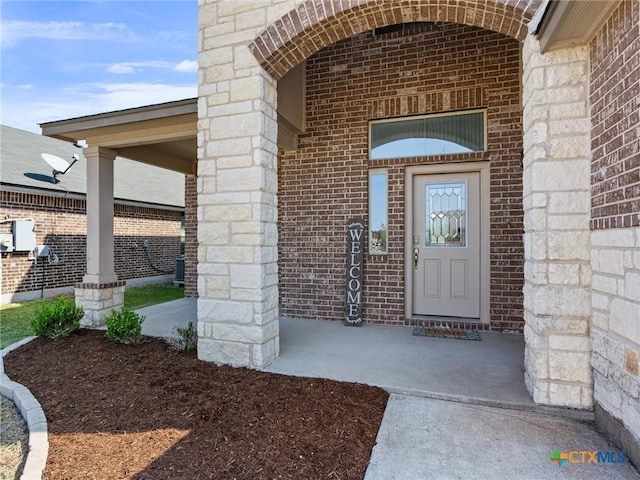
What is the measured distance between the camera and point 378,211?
16.8 feet

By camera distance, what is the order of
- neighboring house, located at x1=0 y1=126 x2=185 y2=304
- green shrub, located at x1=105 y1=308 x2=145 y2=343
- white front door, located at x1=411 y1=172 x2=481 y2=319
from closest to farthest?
green shrub, located at x1=105 y1=308 x2=145 y2=343 → white front door, located at x1=411 y1=172 x2=481 y2=319 → neighboring house, located at x1=0 y1=126 x2=185 y2=304

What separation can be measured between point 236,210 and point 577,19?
113 inches

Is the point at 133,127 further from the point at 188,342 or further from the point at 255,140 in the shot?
the point at 188,342

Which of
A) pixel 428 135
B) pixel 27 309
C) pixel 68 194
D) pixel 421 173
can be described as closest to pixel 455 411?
pixel 421 173

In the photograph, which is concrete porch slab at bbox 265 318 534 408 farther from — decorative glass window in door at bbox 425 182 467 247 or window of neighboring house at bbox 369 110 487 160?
window of neighboring house at bbox 369 110 487 160

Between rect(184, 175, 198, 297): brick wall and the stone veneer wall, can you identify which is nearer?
the stone veneer wall

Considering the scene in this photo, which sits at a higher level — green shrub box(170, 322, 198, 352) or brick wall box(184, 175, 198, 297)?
brick wall box(184, 175, 198, 297)

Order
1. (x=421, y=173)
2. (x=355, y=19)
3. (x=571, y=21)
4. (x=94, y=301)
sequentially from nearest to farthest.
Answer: (x=571, y=21), (x=355, y=19), (x=94, y=301), (x=421, y=173)

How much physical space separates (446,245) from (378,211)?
1.06 m

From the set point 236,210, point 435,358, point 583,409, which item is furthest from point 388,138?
point 583,409

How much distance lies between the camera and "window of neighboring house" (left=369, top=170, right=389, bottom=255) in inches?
200

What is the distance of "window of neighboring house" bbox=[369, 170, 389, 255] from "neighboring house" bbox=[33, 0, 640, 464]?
0.07 ft

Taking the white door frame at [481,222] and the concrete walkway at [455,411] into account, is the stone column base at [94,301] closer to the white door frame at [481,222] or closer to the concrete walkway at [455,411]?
the concrete walkway at [455,411]

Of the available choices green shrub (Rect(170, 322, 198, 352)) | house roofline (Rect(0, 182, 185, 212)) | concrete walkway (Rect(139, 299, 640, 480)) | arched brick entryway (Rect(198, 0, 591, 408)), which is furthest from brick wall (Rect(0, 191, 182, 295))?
concrete walkway (Rect(139, 299, 640, 480))
